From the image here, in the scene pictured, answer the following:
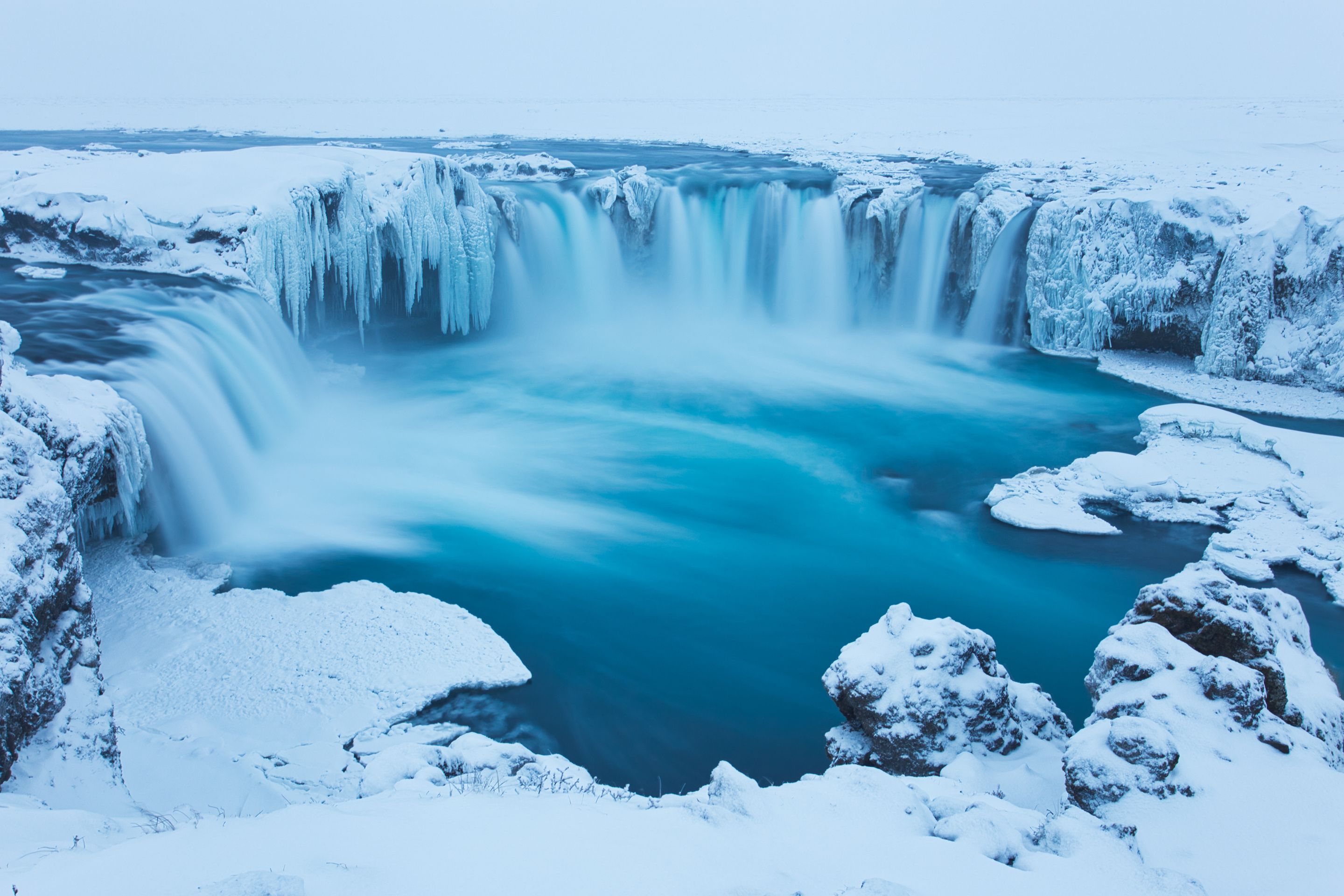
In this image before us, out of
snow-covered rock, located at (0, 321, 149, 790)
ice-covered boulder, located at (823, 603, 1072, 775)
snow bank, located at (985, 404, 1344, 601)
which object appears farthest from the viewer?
snow bank, located at (985, 404, 1344, 601)

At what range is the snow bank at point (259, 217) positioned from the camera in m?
10.6

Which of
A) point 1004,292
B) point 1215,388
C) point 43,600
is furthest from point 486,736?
point 1004,292

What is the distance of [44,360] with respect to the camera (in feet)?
25.7

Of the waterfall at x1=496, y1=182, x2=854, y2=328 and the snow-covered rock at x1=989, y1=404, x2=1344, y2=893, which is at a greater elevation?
the waterfall at x1=496, y1=182, x2=854, y2=328

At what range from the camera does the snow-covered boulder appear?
16.6 meters

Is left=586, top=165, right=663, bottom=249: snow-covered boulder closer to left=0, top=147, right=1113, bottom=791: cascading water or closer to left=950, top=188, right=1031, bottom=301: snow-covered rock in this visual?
left=0, top=147, right=1113, bottom=791: cascading water

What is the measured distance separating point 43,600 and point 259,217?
7.82 meters

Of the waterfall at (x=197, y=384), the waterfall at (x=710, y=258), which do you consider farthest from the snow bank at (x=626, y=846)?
the waterfall at (x=710, y=258)

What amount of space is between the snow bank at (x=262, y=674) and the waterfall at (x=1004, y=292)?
1187cm

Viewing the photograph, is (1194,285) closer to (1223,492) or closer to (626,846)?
(1223,492)

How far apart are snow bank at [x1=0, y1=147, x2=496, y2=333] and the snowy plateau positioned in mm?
56

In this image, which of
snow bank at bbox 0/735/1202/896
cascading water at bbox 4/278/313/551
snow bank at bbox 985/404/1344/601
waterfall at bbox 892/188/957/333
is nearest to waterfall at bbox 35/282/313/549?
cascading water at bbox 4/278/313/551

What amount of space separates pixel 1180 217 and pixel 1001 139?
16572 millimetres

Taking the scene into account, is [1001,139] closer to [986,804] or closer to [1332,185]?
[1332,185]
